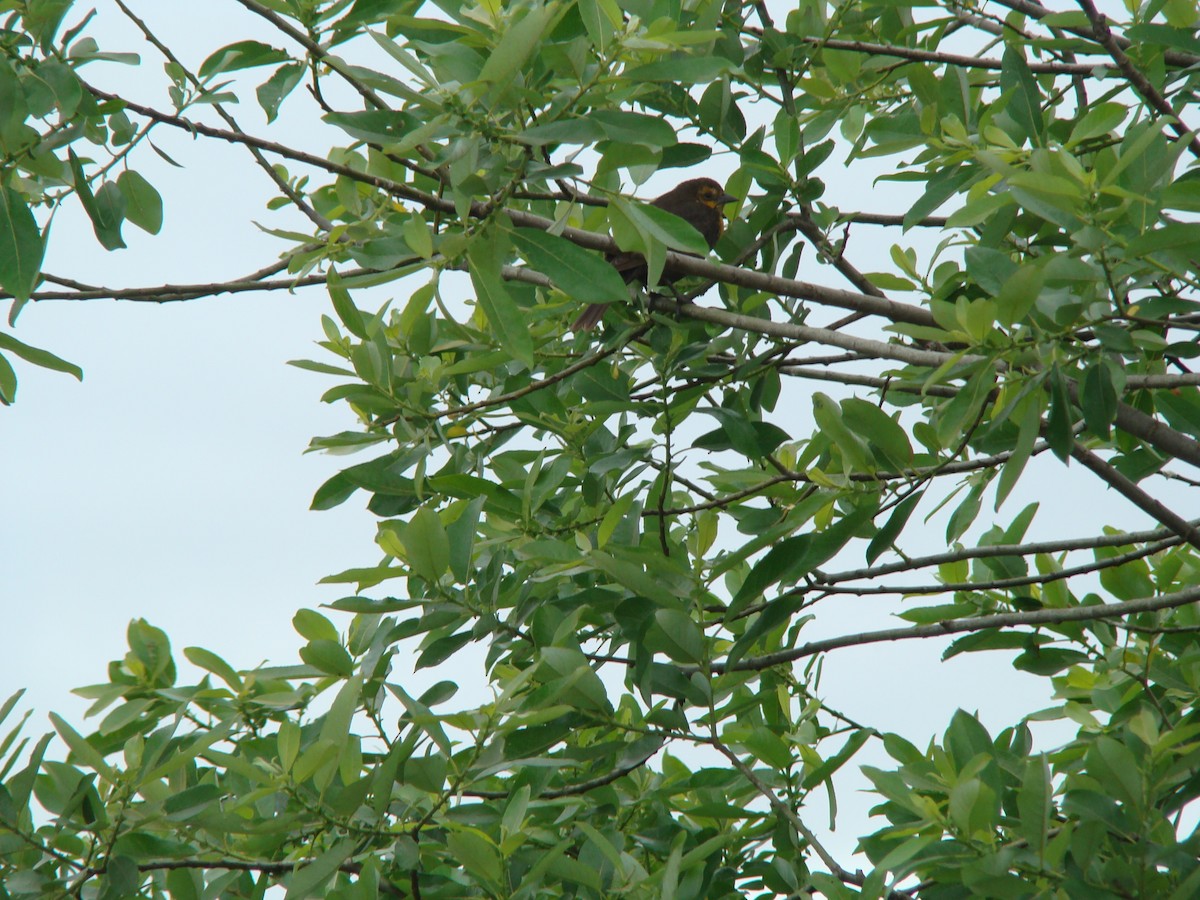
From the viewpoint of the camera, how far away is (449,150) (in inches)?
80.7

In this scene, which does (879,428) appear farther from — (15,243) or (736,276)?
(15,243)

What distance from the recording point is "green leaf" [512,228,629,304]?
225 centimetres

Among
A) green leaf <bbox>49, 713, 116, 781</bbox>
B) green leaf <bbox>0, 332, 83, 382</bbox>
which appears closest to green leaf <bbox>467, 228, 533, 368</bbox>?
green leaf <bbox>0, 332, 83, 382</bbox>

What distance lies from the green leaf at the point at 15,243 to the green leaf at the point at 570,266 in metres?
1.05

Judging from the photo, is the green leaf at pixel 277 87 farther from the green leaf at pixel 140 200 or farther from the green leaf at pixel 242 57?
the green leaf at pixel 140 200

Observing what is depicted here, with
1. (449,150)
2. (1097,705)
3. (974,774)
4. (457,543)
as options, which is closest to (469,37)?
(449,150)

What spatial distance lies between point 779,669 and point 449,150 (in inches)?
86.4

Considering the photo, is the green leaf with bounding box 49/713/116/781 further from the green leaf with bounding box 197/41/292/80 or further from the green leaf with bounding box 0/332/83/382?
the green leaf with bounding box 197/41/292/80

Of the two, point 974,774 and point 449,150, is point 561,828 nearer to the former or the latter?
point 974,774

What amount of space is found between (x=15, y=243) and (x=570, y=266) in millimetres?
1197

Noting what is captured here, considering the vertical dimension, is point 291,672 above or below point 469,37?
below

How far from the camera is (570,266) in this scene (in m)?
2.27

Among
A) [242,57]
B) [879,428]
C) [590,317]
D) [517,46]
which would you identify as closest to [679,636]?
[879,428]

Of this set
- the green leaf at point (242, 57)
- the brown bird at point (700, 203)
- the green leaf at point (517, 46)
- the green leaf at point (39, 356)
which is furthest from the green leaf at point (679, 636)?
the brown bird at point (700, 203)
